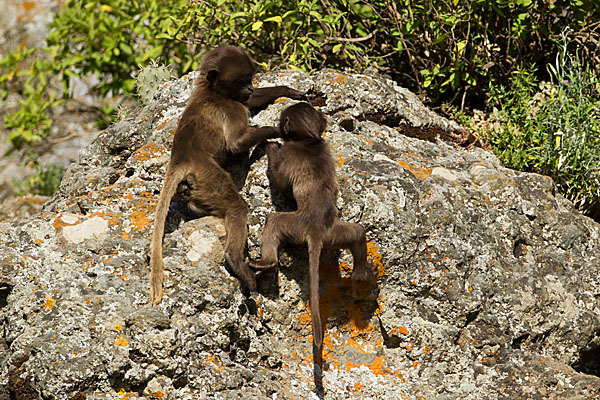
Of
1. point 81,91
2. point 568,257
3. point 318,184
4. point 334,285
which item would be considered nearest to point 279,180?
point 318,184

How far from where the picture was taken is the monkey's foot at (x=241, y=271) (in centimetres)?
410

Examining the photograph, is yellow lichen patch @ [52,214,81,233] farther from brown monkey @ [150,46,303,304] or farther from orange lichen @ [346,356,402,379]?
orange lichen @ [346,356,402,379]

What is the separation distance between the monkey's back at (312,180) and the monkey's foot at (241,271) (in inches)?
18.2

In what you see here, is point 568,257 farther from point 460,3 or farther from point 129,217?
point 129,217

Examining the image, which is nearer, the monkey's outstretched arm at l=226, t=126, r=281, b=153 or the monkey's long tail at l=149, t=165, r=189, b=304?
the monkey's long tail at l=149, t=165, r=189, b=304

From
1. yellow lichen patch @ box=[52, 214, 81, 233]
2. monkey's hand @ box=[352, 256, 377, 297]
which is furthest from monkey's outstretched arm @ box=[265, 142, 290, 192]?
yellow lichen patch @ box=[52, 214, 81, 233]

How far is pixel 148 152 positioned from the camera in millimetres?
5059

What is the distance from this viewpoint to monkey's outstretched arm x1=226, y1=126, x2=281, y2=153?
4.71 m

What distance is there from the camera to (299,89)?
5457 mm

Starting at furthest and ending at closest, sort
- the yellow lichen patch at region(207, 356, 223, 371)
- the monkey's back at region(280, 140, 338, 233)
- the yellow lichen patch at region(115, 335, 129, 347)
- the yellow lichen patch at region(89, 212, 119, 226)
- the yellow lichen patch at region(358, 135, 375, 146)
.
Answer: the yellow lichen patch at region(358, 135, 375, 146)
the yellow lichen patch at region(89, 212, 119, 226)
the monkey's back at region(280, 140, 338, 233)
the yellow lichen patch at region(207, 356, 223, 371)
the yellow lichen patch at region(115, 335, 129, 347)

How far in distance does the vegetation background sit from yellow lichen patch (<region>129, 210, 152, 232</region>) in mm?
2040

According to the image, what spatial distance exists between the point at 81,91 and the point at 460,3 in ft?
23.0

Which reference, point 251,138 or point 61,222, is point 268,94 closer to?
point 251,138

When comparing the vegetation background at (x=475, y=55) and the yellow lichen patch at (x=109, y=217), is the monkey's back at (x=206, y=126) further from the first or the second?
the vegetation background at (x=475, y=55)
